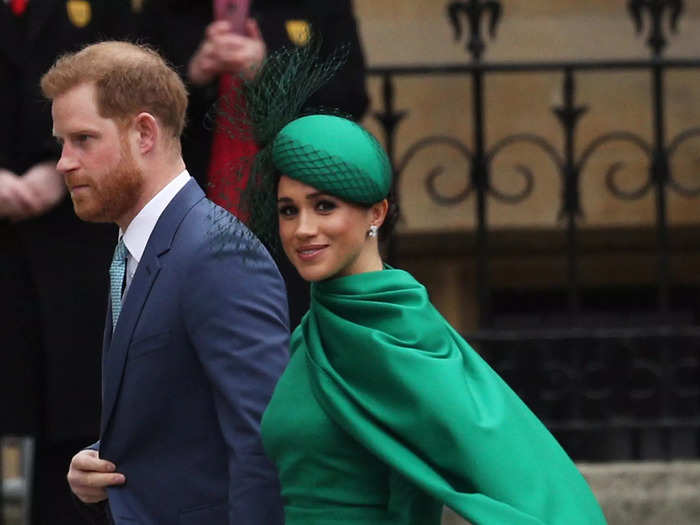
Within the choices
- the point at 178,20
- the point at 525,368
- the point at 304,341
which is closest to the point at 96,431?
the point at 178,20

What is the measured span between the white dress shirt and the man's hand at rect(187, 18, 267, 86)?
4.98ft

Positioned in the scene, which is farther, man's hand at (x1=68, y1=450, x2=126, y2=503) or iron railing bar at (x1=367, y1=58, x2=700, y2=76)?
iron railing bar at (x1=367, y1=58, x2=700, y2=76)


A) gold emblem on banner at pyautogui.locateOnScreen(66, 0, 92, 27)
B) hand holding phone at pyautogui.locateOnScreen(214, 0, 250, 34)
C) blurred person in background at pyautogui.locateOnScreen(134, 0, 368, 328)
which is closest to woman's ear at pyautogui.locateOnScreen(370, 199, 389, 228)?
blurred person in background at pyautogui.locateOnScreen(134, 0, 368, 328)

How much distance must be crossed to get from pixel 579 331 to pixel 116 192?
9.36ft

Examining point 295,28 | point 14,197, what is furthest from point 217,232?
point 295,28

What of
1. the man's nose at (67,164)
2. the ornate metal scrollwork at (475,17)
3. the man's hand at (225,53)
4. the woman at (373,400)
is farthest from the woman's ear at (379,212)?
the ornate metal scrollwork at (475,17)

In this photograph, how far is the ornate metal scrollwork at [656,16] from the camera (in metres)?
6.27

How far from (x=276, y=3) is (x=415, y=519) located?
2.52m

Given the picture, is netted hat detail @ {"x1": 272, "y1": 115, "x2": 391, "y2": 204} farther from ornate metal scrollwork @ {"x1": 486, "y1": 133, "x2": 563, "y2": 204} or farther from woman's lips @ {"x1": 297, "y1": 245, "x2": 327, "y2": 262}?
ornate metal scrollwork @ {"x1": 486, "y1": 133, "x2": 563, "y2": 204}

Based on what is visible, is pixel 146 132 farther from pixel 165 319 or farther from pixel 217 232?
pixel 165 319

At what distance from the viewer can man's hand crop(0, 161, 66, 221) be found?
5.36 metres

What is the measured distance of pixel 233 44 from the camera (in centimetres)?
532

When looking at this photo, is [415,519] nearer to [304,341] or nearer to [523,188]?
[304,341]

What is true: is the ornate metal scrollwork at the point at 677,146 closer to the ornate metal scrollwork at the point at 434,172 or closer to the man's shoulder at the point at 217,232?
the ornate metal scrollwork at the point at 434,172
